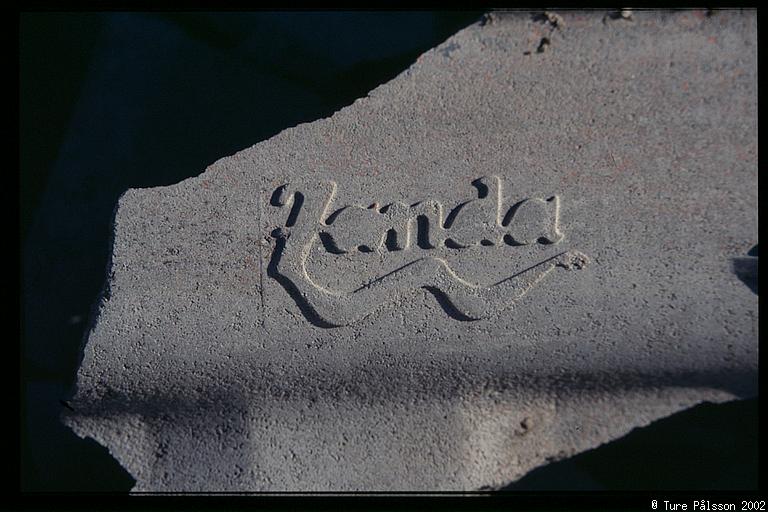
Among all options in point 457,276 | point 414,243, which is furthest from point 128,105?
point 457,276

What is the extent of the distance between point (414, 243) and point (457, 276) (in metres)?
0.22

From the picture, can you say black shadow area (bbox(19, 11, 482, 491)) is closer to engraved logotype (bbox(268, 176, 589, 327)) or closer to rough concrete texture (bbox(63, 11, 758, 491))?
rough concrete texture (bbox(63, 11, 758, 491))

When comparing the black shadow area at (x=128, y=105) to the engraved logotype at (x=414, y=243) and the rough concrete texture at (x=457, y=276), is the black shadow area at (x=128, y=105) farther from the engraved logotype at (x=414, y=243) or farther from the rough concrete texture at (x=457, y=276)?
the engraved logotype at (x=414, y=243)

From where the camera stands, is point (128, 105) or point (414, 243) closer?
point (414, 243)

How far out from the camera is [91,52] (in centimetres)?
336

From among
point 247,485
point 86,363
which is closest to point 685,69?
point 247,485

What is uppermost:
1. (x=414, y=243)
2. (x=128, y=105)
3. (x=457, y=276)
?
(x=128, y=105)

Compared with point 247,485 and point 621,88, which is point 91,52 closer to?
point 247,485

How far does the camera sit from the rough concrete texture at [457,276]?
95.0 inches

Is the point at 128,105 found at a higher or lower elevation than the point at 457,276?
higher

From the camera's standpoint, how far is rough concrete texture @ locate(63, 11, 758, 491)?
7.92 ft

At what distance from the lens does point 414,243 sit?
255 cm

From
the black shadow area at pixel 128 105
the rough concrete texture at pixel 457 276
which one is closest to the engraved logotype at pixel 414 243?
the rough concrete texture at pixel 457 276

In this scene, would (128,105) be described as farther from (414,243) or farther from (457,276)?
(457,276)
